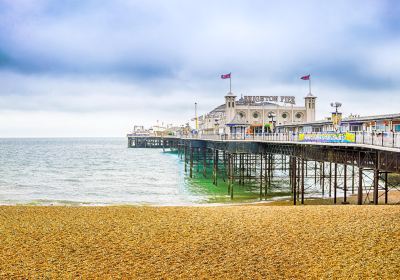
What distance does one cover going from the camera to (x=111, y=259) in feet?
40.9

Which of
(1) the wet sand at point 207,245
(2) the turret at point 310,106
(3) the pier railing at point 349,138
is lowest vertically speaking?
(1) the wet sand at point 207,245

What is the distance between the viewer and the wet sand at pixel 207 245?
1139 cm

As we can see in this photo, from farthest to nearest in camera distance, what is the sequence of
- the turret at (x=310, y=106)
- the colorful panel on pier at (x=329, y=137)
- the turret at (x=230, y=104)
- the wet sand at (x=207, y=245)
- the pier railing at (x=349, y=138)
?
the turret at (x=230, y=104)
the turret at (x=310, y=106)
the colorful panel on pier at (x=329, y=137)
the pier railing at (x=349, y=138)
the wet sand at (x=207, y=245)

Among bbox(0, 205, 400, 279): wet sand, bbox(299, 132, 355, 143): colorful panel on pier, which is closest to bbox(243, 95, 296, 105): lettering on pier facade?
bbox(299, 132, 355, 143): colorful panel on pier

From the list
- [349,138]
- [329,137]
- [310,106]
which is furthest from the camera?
[310,106]

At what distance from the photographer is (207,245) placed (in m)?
13.5

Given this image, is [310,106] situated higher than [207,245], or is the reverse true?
[310,106]

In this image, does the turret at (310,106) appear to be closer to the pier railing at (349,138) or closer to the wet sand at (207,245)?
the pier railing at (349,138)

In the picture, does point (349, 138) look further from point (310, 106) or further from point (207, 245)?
point (310, 106)

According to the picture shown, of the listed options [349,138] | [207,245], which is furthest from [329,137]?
[207,245]

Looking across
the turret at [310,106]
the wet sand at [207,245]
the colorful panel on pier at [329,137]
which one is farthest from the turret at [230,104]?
the wet sand at [207,245]

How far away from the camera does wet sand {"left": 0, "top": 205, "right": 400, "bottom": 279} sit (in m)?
11.4

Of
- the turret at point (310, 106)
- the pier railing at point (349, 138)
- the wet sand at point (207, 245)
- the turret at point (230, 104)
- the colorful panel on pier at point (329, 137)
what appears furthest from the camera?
the turret at point (230, 104)

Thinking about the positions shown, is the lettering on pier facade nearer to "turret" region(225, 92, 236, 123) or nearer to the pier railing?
"turret" region(225, 92, 236, 123)
